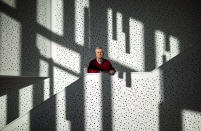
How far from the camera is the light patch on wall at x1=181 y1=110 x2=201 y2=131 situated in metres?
2.19

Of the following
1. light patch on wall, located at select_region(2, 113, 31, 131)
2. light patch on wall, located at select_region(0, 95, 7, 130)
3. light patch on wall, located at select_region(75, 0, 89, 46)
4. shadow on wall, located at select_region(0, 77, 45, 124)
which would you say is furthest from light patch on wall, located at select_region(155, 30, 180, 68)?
light patch on wall, located at select_region(0, 95, 7, 130)

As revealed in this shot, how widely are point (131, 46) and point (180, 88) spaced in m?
1.85

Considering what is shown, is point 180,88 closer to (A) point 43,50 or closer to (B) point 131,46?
(B) point 131,46

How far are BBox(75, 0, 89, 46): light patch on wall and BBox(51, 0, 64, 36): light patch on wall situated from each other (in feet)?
0.99

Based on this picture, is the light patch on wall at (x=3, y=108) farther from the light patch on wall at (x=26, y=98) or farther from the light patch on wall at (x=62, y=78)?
the light patch on wall at (x=62, y=78)

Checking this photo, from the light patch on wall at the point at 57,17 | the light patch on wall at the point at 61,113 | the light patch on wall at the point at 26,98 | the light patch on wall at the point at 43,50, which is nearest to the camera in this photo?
the light patch on wall at the point at 61,113

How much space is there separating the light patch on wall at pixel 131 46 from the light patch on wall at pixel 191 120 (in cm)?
174

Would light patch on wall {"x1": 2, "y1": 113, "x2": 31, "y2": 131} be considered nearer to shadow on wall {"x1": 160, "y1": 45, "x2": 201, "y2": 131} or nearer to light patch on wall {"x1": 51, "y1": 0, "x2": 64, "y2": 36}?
shadow on wall {"x1": 160, "y1": 45, "x2": 201, "y2": 131}

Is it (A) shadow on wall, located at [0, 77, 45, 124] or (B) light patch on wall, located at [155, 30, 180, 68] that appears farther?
(B) light patch on wall, located at [155, 30, 180, 68]

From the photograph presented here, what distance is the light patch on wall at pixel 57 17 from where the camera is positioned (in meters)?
4.01

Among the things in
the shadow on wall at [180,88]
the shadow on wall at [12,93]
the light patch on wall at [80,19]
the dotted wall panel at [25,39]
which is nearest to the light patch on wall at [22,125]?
the dotted wall panel at [25,39]

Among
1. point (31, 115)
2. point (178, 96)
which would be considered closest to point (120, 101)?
point (178, 96)

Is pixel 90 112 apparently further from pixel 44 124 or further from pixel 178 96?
pixel 178 96

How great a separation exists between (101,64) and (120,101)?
0.96 meters
